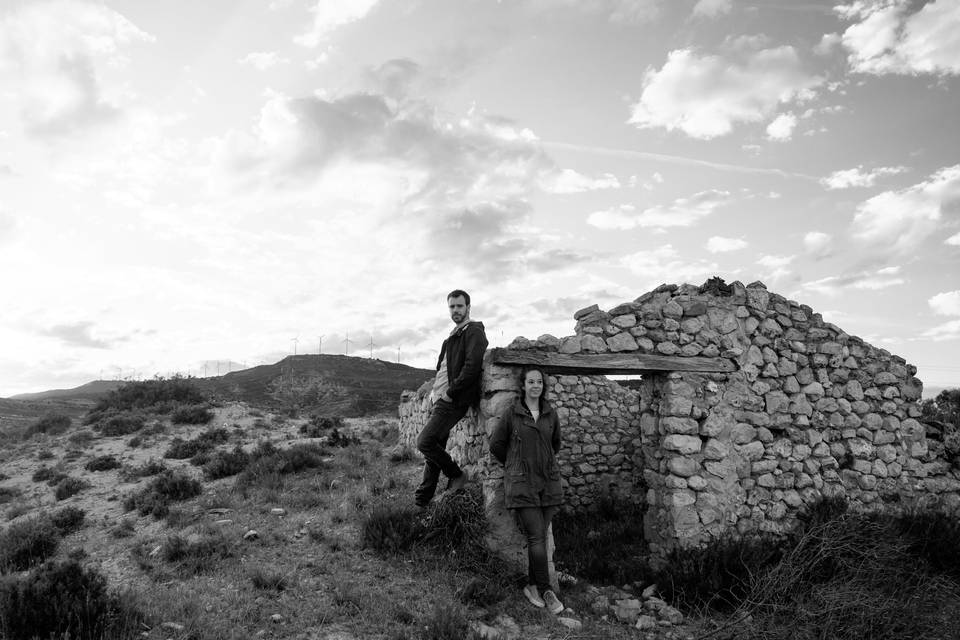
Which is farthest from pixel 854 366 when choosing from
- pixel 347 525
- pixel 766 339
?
pixel 347 525

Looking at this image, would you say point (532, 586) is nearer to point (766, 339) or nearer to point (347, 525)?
point (347, 525)

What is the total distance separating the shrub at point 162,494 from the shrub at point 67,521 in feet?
2.15

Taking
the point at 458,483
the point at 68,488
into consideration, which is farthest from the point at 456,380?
the point at 68,488

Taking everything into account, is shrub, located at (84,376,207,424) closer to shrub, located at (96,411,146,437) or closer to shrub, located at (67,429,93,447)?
shrub, located at (96,411,146,437)

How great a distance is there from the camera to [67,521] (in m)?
8.36

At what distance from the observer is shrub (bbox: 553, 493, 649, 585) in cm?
653

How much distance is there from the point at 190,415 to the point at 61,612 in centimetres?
1435

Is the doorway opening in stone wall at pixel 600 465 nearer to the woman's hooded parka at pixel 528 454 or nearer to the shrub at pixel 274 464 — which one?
the woman's hooded parka at pixel 528 454

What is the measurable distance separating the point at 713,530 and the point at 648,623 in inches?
59.4

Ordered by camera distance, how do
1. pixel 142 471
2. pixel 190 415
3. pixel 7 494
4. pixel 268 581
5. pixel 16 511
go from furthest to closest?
pixel 190 415 < pixel 142 471 < pixel 7 494 < pixel 16 511 < pixel 268 581

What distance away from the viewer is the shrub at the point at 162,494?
Answer: 8.72 metres

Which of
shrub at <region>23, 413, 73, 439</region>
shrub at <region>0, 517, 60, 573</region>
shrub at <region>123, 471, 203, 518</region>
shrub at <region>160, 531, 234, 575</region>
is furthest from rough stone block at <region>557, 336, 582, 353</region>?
shrub at <region>23, 413, 73, 439</region>

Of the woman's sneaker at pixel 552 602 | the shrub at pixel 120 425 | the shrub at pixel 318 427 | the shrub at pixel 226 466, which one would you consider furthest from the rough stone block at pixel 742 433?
the shrub at pixel 120 425

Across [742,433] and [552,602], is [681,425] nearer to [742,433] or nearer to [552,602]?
[742,433]
